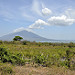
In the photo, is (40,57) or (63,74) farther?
(40,57)

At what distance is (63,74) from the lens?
4.56 m

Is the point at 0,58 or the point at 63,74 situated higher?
the point at 0,58

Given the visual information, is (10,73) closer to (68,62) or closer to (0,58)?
(0,58)

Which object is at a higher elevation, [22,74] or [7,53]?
[7,53]

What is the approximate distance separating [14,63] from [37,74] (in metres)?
1.89

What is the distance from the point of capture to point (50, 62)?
6.23 metres

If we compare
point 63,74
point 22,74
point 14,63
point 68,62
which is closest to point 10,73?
point 22,74

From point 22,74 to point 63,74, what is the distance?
165 cm

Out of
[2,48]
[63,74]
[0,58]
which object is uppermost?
[2,48]

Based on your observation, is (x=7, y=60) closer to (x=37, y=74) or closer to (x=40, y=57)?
(x=40, y=57)

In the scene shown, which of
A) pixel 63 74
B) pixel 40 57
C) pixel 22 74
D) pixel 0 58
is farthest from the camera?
pixel 40 57

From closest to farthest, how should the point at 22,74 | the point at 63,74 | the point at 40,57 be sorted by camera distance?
the point at 22,74, the point at 63,74, the point at 40,57

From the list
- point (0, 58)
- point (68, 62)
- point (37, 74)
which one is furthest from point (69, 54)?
point (0, 58)

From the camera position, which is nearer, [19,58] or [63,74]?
[63,74]
